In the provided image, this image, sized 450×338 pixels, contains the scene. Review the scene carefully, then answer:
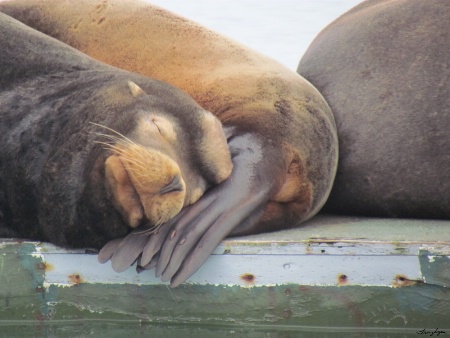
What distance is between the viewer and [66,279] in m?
3.79

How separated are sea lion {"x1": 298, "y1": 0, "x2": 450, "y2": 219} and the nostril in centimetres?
145

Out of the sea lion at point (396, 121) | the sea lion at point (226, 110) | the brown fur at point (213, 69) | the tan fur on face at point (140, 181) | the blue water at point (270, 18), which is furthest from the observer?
the blue water at point (270, 18)

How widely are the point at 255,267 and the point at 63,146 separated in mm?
784

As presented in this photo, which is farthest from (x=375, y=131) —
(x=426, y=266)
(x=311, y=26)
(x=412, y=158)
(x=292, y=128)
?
(x=311, y=26)

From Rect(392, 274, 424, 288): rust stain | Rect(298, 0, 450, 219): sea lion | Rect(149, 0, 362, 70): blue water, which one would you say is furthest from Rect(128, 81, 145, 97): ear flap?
Rect(149, 0, 362, 70): blue water

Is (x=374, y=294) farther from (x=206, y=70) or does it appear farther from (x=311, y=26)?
(x=311, y=26)

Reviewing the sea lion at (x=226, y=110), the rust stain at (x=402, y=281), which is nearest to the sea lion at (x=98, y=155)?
the sea lion at (x=226, y=110)

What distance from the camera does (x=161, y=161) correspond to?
338 cm

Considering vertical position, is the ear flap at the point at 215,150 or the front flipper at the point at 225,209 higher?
the ear flap at the point at 215,150

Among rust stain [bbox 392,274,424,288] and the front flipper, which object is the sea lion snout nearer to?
the front flipper

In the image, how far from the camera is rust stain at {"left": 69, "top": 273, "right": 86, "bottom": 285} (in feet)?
12.4

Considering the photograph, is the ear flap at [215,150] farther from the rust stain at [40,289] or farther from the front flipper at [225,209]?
the rust stain at [40,289]

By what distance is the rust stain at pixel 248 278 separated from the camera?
373cm

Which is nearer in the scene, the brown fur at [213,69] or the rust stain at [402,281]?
the rust stain at [402,281]
